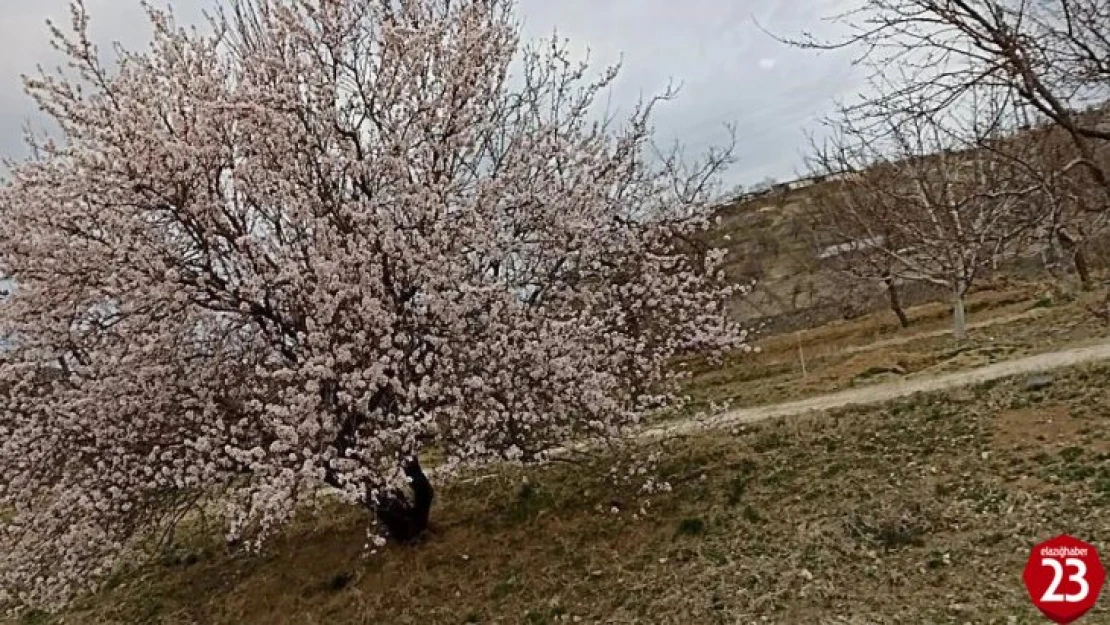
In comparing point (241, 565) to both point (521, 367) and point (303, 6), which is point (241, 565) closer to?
point (521, 367)

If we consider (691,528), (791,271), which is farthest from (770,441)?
(791,271)

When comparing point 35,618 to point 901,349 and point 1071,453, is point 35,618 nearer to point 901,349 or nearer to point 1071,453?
point 1071,453

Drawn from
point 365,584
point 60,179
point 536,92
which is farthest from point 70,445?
point 536,92

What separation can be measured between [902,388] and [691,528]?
5.38 meters

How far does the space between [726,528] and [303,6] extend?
6372mm

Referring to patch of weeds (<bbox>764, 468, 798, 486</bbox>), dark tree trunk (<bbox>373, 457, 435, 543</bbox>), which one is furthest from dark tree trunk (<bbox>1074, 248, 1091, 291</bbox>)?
dark tree trunk (<bbox>373, 457, 435, 543</bbox>)

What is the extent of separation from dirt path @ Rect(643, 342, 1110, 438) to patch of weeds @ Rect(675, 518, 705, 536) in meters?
2.20

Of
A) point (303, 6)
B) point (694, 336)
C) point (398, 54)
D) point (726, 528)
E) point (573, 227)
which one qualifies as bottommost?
point (726, 528)

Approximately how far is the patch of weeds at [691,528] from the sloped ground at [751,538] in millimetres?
23

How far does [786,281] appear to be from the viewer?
137 ft

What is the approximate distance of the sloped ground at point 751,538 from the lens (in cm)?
746

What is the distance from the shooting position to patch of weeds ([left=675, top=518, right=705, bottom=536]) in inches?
364

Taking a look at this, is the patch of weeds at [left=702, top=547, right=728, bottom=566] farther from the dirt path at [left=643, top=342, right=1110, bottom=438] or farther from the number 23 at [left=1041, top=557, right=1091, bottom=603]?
the number 23 at [left=1041, top=557, right=1091, bottom=603]

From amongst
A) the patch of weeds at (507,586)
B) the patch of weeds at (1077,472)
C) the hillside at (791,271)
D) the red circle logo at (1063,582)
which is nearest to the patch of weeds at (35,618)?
the patch of weeds at (507,586)
